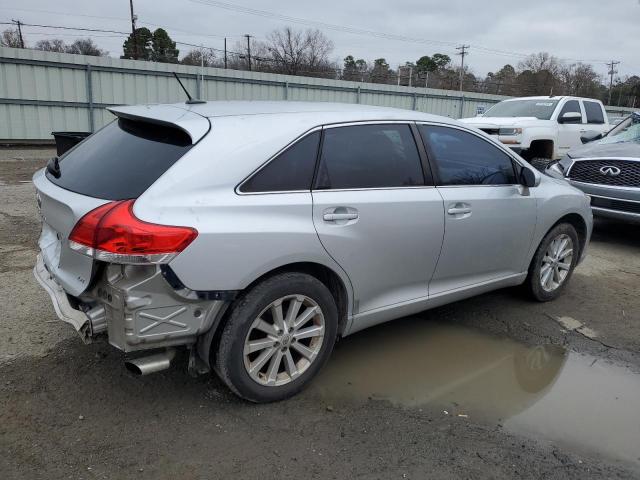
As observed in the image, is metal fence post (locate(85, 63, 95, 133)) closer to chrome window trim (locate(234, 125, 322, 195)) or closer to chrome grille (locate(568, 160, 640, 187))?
chrome grille (locate(568, 160, 640, 187))

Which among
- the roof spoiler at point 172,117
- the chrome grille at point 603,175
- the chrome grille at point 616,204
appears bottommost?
the chrome grille at point 616,204

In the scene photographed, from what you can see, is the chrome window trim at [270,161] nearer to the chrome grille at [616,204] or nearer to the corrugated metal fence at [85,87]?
the chrome grille at [616,204]

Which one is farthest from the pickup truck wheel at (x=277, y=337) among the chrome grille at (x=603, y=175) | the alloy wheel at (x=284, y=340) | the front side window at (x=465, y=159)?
the chrome grille at (x=603, y=175)

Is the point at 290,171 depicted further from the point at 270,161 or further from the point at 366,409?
the point at 366,409

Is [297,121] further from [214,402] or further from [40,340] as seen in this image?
[40,340]

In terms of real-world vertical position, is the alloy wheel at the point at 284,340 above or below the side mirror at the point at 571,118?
below

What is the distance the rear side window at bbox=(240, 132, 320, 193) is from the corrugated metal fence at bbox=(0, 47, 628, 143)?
51.4 ft

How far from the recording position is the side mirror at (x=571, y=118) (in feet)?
36.2

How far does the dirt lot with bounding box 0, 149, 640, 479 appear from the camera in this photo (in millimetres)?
2627

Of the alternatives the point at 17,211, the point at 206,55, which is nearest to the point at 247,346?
the point at 17,211

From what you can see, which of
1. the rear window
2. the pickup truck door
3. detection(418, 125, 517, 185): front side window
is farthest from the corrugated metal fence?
detection(418, 125, 517, 185): front side window

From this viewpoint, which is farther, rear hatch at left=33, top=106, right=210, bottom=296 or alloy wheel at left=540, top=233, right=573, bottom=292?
alloy wheel at left=540, top=233, right=573, bottom=292

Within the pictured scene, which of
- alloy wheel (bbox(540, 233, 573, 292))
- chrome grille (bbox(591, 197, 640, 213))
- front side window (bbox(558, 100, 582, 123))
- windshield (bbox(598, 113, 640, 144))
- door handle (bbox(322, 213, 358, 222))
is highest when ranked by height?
front side window (bbox(558, 100, 582, 123))

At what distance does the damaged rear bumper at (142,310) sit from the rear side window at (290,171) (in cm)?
63
